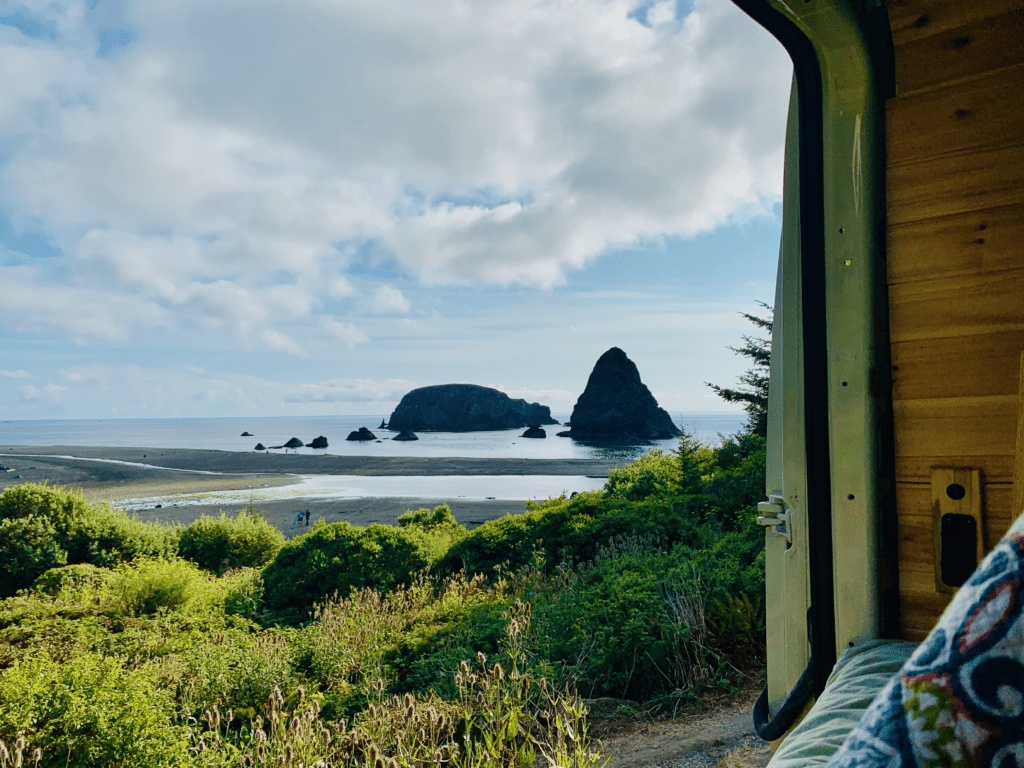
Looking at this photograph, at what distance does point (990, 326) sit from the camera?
1811 millimetres

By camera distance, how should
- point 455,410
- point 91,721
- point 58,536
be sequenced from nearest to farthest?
point 91,721 < point 58,536 < point 455,410

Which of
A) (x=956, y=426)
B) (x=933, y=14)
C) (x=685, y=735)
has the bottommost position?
(x=685, y=735)

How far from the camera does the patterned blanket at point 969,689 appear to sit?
45cm

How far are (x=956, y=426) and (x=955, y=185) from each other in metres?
0.75

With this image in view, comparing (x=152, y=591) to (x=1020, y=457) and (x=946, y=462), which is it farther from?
(x=1020, y=457)

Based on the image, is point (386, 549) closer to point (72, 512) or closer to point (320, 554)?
point (320, 554)

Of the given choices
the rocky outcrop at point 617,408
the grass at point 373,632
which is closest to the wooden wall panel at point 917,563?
the grass at point 373,632

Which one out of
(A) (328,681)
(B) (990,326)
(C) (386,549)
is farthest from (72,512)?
(B) (990,326)

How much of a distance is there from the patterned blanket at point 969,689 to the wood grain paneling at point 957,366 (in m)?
1.67

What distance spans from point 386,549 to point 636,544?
398 centimetres

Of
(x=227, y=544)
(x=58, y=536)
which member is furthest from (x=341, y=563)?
(x=58, y=536)

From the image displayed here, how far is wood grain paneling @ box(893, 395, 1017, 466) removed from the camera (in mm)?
1806

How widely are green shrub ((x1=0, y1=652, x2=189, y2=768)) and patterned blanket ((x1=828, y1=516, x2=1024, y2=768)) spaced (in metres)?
3.67

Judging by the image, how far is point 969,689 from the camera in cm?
46
